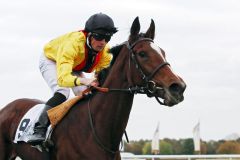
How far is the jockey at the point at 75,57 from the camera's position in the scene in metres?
6.71

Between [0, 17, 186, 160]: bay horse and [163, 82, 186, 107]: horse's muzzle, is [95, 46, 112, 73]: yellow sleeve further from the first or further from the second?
[163, 82, 186, 107]: horse's muzzle

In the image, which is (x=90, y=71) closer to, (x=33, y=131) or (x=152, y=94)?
(x=33, y=131)

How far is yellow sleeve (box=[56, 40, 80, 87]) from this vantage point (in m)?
6.59

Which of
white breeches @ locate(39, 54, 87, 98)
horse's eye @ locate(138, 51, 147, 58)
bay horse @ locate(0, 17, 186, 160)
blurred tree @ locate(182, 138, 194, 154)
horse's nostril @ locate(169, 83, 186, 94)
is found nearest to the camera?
horse's nostril @ locate(169, 83, 186, 94)

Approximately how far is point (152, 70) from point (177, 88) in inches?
14.8

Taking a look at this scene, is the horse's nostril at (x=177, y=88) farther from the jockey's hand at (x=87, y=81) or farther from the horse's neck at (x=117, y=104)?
the jockey's hand at (x=87, y=81)

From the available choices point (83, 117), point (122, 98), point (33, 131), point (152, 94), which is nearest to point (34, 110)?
point (33, 131)

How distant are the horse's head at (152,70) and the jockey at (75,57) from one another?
55cm

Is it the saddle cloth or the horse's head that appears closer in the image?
the horse's head

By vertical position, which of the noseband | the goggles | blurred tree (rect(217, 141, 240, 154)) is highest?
the goggles

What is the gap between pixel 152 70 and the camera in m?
6.10

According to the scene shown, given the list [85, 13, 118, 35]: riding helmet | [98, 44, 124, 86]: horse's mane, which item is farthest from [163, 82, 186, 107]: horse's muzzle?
[85, 13, 118, 35]: riding helmet

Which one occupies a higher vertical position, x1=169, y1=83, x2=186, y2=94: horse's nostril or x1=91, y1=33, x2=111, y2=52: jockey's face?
x1=91, y1=33, x2=111, y2=52: jockey's face

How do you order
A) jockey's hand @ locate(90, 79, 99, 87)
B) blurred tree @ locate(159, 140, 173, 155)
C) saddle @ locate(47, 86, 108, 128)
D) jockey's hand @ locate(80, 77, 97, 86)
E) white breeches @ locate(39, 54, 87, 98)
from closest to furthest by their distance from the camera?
1. jockey's hand @ locate(80, 77, 97, 86)
2. jockey's hand @ locate(90, 79, 99, 87)
3. saddle @ locate(47, 86, 108, 128)
4. white breeches @ locate(39, 54, 87, 98)
5. blurred tree @ locate(159, 140, 173, 155)
